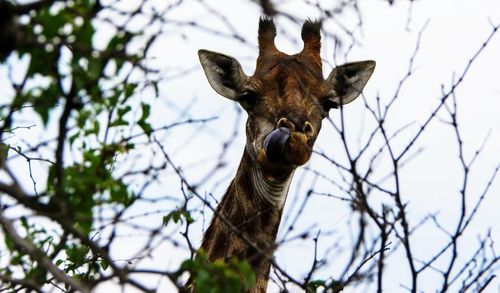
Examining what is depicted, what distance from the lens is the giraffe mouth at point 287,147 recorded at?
24.9ft

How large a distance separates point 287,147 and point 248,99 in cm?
123

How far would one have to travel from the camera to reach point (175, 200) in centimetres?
466

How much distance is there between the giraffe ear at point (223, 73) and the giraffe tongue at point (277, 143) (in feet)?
4.47

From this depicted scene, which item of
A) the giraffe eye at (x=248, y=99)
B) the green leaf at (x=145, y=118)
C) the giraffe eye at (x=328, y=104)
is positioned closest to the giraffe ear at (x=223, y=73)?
the giraffe eye at (x=248, y=99)

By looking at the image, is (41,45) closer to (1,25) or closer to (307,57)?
(1,25)

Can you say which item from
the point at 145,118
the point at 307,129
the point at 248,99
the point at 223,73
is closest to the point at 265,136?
the point at 307,129

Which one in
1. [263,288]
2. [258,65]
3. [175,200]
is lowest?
[175,200]

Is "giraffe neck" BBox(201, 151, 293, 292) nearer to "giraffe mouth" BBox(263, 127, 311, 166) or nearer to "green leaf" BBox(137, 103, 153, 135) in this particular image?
"giraffe mouth" BBox(263, 127, 311, 166)

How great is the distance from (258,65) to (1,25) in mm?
5781

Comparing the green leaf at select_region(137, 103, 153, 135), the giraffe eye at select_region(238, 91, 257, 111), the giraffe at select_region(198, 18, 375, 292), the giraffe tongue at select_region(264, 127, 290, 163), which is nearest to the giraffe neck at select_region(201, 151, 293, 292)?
the giraffe at select_region(198, 18, 375, 292)

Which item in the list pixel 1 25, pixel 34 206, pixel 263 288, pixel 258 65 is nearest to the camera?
pixel 1 25

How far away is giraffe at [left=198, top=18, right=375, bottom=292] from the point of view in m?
7.68

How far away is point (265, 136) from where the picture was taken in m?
8.13

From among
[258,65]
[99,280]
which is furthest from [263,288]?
[99,280]
